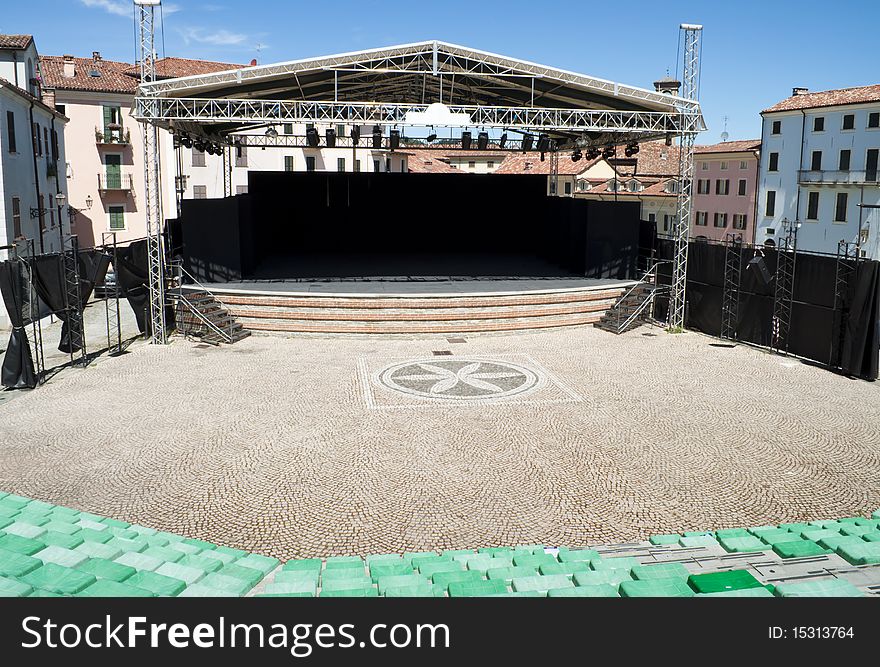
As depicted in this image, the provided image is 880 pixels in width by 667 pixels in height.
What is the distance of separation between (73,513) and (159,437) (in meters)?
3.78

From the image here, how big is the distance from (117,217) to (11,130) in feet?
50.8

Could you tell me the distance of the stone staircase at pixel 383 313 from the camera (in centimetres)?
2077

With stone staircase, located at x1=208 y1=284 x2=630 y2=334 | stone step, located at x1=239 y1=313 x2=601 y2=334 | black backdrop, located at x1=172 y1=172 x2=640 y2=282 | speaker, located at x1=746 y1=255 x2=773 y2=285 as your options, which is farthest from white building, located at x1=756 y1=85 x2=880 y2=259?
stone step, located at x1=239 y1=313 x2=601 y2=334

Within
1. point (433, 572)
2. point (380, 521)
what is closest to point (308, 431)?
point (380, 521)

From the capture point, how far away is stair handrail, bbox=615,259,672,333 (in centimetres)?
2188

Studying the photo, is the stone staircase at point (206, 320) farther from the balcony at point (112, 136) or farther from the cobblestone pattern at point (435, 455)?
the balcony at point (112, 136)

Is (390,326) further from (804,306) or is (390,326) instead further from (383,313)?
(804,306)

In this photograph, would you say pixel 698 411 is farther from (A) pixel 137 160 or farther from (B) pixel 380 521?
(A) pixel 137 160

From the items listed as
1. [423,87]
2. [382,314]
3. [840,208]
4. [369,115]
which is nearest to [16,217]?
[369,115]

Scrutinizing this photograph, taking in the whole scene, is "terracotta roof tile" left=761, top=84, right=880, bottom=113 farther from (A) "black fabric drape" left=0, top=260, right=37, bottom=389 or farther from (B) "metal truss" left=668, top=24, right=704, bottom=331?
(A) "black fabric drape" left=0, top=260, right=37, bottom=389

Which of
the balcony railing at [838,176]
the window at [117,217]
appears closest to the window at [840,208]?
the balcony railing at [838,176]

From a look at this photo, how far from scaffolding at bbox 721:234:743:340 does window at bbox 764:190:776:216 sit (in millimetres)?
31695

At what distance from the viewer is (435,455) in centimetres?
1183

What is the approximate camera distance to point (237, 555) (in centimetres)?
803
